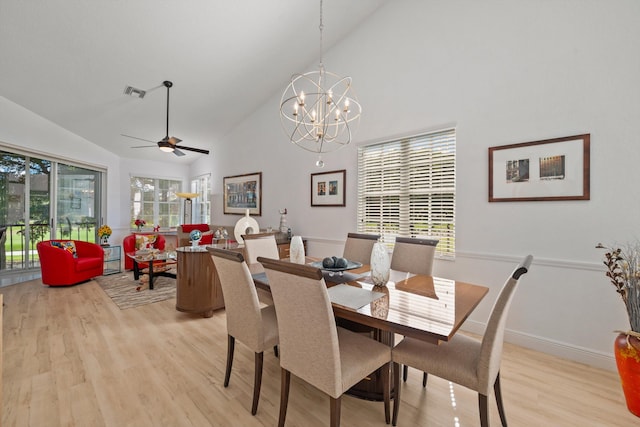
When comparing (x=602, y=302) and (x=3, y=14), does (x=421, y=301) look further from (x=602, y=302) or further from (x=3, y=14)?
(x=3, y=14)

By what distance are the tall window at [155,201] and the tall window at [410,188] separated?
607cm

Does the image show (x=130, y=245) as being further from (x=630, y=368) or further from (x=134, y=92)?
(x=630, y=368)

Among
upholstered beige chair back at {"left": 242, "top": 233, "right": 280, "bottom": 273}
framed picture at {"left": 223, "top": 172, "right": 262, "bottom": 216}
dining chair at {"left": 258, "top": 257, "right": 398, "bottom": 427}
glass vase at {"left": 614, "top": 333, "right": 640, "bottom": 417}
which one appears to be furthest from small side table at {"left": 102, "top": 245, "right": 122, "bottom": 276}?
glass vase at {"left": 614, "top": 333, "right": 640, "bottom": 417}

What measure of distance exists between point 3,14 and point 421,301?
4.81 m

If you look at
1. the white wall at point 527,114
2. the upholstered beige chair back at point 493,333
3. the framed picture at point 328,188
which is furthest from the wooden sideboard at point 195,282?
the upholstered beige chair back at point 493,333

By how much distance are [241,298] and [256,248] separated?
3.12 ft

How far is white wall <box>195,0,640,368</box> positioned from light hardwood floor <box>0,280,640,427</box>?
0.59 meters

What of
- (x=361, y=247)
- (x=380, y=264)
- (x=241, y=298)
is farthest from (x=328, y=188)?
(x=241, y=298)

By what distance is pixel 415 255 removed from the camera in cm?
271

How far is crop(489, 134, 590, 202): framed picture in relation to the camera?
2.48 meters

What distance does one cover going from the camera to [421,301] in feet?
5.68

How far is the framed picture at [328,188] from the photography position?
4.23 meters

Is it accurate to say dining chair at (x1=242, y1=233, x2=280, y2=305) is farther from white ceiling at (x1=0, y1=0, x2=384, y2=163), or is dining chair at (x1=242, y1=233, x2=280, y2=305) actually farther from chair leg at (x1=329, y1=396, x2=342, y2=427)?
white ceiling at (x1=0, y1=0, x2=384, y2=163)

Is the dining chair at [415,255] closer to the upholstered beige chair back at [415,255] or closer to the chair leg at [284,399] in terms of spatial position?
the upholstered beige chair back at [415,255]
